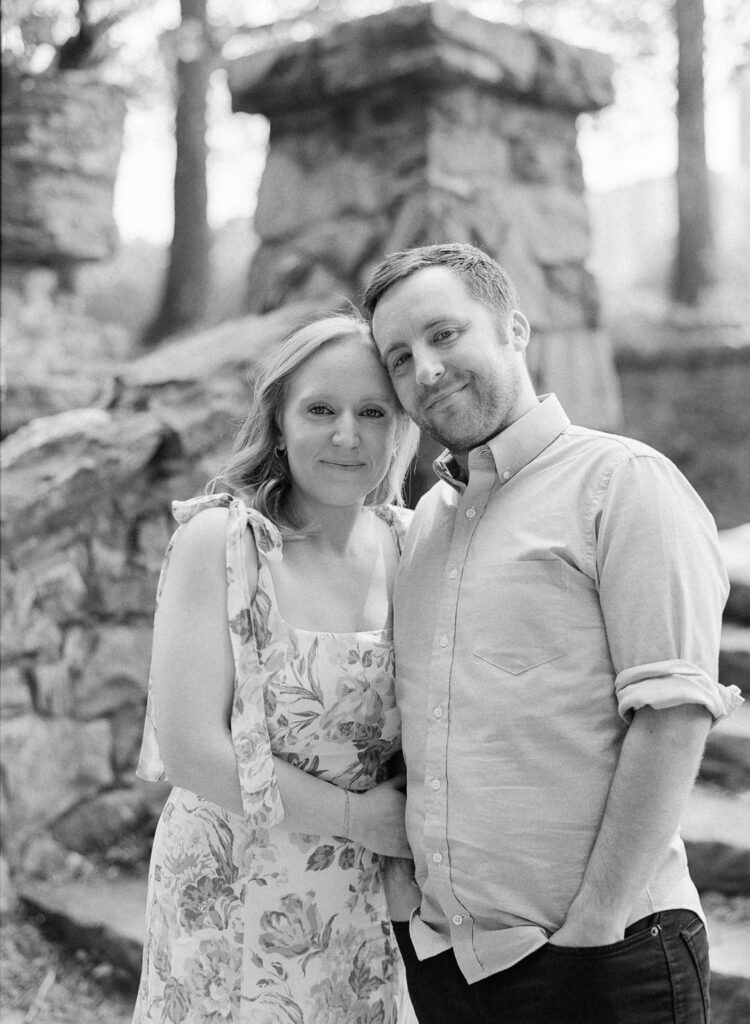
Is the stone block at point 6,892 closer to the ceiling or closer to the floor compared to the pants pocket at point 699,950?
closer to the floor

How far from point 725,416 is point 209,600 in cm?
351

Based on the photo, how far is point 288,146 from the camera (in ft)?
12.0

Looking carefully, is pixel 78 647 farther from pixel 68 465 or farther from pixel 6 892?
pixel 6 892

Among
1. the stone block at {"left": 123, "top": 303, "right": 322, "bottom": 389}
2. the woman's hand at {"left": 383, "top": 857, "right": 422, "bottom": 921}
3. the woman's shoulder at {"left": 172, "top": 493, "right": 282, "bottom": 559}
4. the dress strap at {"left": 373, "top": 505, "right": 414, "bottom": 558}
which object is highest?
the stone block at {"left": 123, "top": 303, "right": 322, "bottom": 389}

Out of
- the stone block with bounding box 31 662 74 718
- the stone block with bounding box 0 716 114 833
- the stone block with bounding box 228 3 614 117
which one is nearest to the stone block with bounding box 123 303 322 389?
the stone block with bounding box 228 3 614 117

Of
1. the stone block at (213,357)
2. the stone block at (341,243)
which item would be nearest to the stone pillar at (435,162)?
the stone block at (341,243)

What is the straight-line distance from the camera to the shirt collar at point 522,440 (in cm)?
160

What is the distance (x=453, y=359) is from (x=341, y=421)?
23 centimetres

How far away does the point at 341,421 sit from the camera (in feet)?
5.71

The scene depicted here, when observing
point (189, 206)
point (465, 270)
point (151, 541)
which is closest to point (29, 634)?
point (151, 541)

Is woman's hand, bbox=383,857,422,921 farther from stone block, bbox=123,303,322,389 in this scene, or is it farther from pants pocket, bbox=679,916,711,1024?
stone block, bbox=123,303,322,389

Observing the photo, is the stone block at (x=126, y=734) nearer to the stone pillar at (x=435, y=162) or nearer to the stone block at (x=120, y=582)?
the stone block at (x=120, y=582)

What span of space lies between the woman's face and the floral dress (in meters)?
0.13

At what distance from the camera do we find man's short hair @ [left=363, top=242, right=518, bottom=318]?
1.65 m
